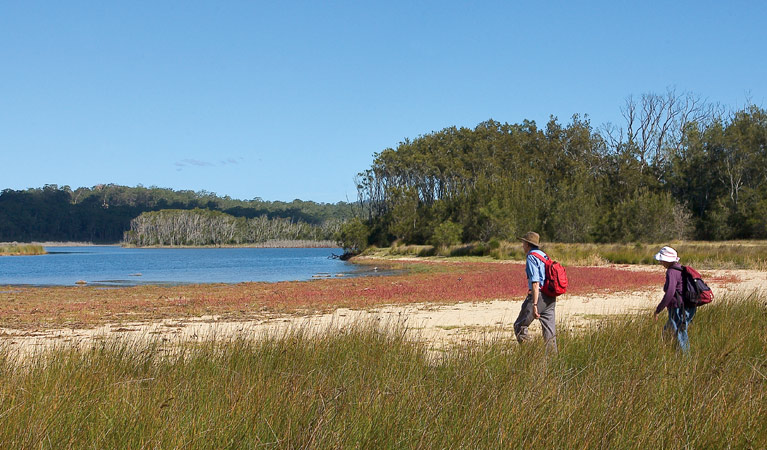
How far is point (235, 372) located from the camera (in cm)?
599

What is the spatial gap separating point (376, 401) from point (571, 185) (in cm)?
6362

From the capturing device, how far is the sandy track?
11258mm

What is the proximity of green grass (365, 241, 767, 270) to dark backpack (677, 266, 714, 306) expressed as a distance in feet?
93.0

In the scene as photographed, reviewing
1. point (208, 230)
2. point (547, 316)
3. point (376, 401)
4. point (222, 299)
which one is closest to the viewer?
point (376, 401)

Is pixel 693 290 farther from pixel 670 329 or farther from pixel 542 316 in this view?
pixel 542 316

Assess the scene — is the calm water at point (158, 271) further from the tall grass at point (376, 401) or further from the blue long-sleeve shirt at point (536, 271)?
the tall grass at point (376, 401)

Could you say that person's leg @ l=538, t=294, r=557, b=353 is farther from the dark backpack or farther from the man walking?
the dark backpack

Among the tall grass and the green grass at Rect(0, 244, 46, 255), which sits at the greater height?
the tall grass

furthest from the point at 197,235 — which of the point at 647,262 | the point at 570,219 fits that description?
the point at 647,262

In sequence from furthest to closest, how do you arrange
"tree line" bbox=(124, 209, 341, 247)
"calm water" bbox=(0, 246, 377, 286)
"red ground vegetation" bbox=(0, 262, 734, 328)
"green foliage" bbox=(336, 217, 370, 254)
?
"tree line" bbox=(124, 209, 341, 247) < "green foliage" bbox=(336, 217, 370, 254) < "calm water" bbox=(0, 246, 377, 286) < "red ground vegetation" bbox=(0, 262, 734, 328)

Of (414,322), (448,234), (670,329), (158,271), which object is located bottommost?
(158,271)

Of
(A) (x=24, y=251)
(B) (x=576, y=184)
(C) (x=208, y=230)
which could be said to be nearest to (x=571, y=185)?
(B) (x=576, y=184)

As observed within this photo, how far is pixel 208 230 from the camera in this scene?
7333 inches

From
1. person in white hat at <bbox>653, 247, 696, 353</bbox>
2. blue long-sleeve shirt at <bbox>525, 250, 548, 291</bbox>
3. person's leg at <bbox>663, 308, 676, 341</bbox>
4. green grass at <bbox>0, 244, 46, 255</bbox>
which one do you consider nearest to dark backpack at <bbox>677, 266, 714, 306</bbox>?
person in white hat at <bbox>653, 247, 696, 353</bbox>
